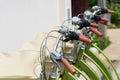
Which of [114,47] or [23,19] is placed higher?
[23,19]

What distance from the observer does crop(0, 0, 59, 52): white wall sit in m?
7.40

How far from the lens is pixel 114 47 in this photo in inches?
409

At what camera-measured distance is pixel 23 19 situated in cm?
769

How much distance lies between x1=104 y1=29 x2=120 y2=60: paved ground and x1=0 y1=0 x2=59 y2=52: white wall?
1846 millimetres

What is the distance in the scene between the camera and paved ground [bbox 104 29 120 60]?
30.2ft

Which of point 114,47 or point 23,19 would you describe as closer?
point 23,19

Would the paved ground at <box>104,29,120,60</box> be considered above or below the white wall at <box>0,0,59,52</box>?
below

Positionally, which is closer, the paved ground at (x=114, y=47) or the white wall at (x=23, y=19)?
the white wall at (x=23, y=19)

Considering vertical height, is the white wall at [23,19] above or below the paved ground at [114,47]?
above

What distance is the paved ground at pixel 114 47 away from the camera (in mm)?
9212

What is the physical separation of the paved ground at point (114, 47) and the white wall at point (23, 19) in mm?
1846

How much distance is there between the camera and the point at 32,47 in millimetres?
5145

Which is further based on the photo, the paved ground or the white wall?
the paved ground

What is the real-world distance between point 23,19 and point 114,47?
3.48 m
